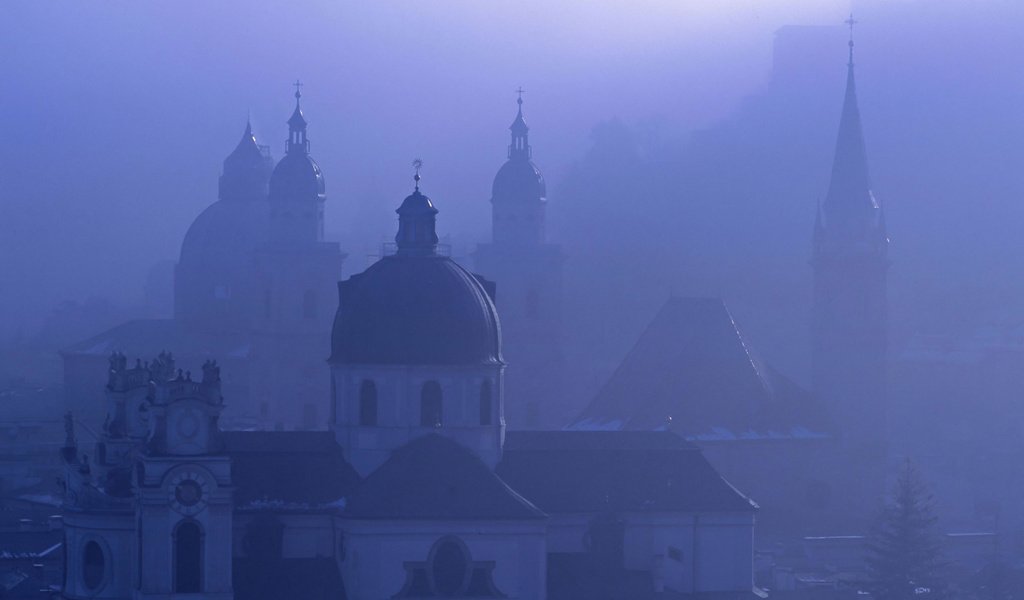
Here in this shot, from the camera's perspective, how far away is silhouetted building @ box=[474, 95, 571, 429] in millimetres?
94750

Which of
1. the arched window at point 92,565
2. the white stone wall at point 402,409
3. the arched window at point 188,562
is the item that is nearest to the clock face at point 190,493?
the arched window at point 188,562

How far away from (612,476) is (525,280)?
39.4m

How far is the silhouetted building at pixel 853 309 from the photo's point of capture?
8519cm

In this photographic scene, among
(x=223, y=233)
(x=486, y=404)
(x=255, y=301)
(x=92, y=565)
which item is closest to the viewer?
(x=92, y=565)

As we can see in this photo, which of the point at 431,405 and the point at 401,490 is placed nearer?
the point at 401,490

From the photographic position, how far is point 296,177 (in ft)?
299

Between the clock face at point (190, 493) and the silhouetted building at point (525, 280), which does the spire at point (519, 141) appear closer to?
the silhouetted building at point (525, 280)

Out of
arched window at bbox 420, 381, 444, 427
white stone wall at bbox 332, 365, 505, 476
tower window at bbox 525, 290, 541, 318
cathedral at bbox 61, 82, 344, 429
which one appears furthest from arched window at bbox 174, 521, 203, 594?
tower window at bbox 525, 290, 541, 318

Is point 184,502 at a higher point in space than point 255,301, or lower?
lower

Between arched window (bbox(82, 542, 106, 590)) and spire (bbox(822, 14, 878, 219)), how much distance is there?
136 feet

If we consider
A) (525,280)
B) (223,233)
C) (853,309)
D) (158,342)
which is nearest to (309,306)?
A: (525,280)

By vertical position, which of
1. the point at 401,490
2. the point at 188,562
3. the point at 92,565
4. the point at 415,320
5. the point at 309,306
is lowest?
the point at 92,565

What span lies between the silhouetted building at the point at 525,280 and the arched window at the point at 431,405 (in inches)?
1603

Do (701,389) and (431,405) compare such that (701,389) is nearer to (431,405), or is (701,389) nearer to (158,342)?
(431,405)
